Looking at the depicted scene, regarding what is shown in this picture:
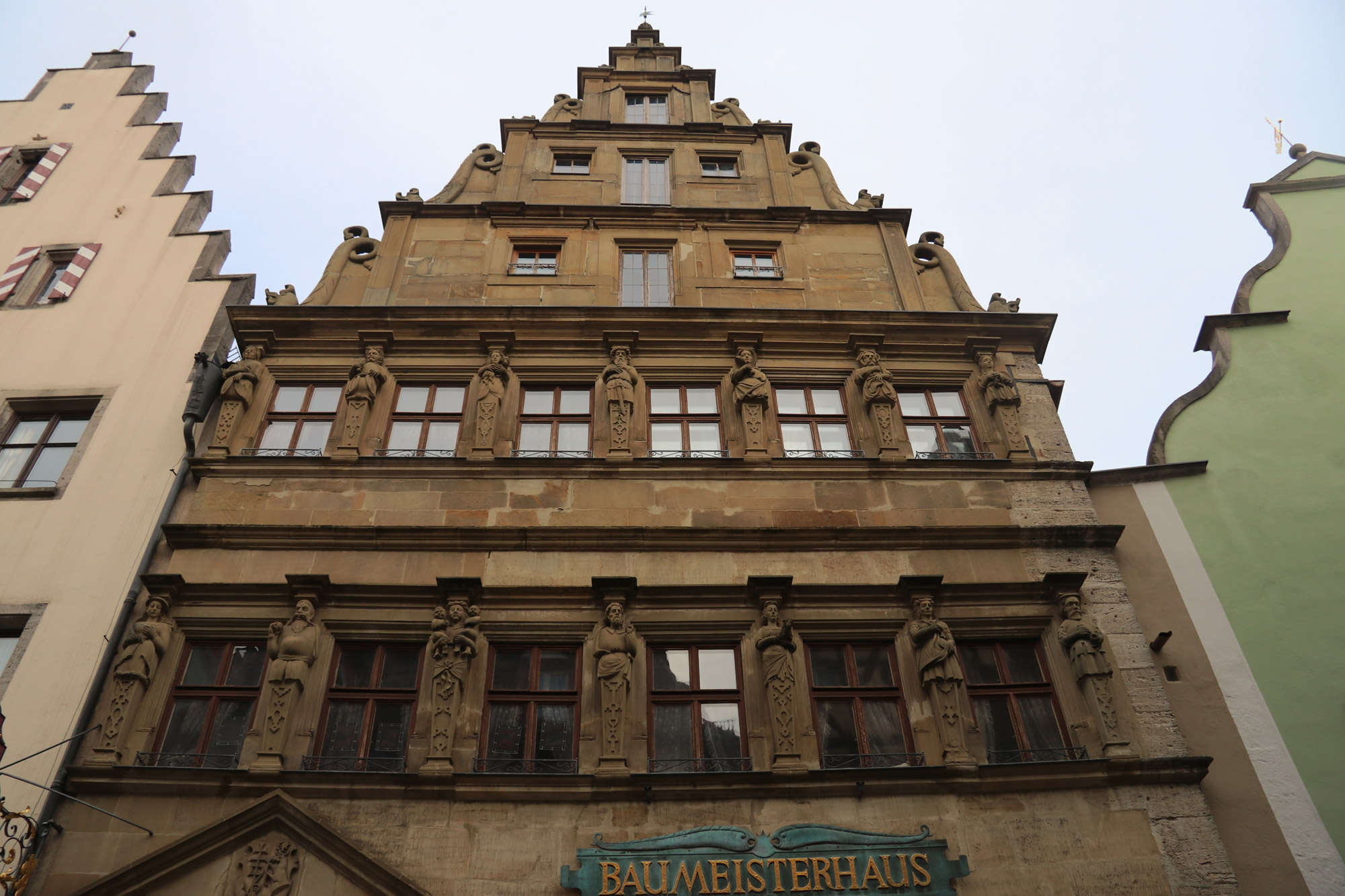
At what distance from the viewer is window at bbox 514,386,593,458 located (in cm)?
1252

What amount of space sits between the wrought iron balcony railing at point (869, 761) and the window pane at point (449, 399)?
6.35 m

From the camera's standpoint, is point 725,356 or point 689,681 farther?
point 725,356

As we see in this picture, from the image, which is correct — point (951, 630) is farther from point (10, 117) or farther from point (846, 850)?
point (10, 117)

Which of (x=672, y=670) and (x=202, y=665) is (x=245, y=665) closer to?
(x=202, y=665)

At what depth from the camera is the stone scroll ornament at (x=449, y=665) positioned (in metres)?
9.75

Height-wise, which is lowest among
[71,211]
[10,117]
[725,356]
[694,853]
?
[694,853]

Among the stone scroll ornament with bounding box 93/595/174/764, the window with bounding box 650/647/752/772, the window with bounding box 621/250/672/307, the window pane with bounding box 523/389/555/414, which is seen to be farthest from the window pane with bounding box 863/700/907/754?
the stone scroll ornament with bounding box 93/595/174/764

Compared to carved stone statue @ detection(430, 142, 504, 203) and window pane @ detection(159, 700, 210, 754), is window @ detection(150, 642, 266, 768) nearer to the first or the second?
window pane @ detection(159, 700, 210, 754)

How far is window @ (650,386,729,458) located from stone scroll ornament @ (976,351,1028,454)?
3.49 m

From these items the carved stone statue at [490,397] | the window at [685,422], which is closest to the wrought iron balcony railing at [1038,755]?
the window at [685,422]

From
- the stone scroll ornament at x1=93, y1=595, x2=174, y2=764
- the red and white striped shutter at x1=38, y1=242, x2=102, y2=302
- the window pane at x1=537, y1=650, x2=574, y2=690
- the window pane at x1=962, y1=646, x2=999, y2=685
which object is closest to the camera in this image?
the stone scroll ornament at x1=93, y1=595, x2=174, y2=764

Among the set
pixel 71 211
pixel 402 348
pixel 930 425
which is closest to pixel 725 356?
pixel 930 425

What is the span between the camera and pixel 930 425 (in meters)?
13.1

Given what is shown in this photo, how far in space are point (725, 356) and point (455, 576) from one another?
4.83 meters
